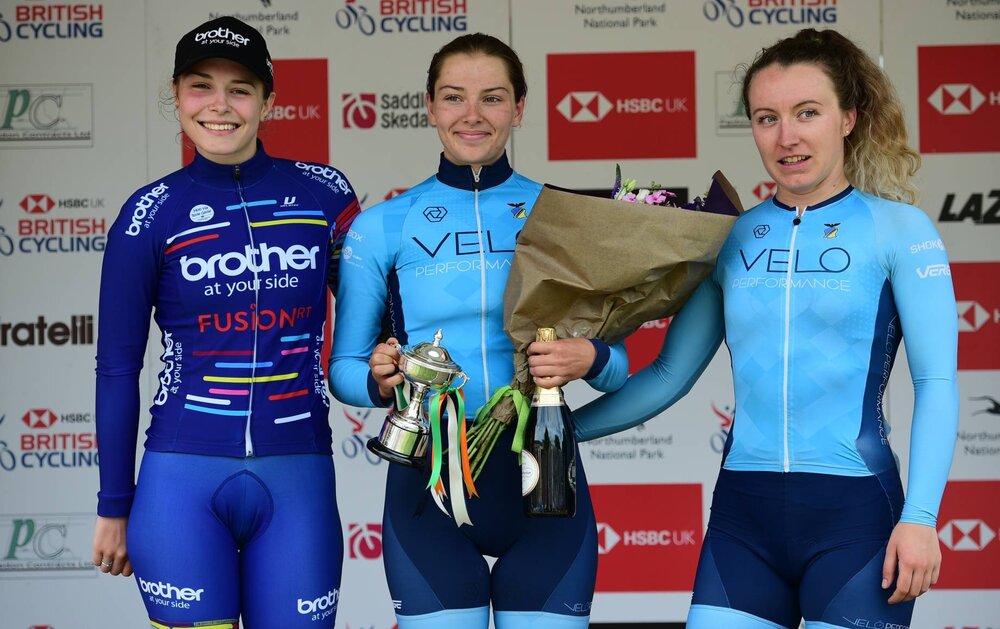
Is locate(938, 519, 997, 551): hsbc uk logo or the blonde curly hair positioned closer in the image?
the blonde curly hair

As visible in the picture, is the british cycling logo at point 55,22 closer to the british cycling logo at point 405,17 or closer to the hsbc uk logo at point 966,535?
the british cycling logo at point 405,17

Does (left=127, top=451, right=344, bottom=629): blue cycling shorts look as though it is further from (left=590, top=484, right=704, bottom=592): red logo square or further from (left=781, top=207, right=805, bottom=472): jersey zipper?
(left=590, top=484, right=704, bottom=592): red logo square

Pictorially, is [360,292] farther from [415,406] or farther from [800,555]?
[800,555]

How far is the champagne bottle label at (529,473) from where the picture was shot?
208 cm

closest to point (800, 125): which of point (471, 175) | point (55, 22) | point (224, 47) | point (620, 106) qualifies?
point (471, 175)

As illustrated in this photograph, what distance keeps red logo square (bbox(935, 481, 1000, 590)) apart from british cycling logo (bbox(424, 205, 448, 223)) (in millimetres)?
2648

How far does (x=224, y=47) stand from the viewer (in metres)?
2.24

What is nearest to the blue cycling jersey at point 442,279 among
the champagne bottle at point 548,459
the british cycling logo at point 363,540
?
the champagne bottle at point 548,459

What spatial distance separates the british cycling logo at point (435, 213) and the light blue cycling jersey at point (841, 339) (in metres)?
0.58

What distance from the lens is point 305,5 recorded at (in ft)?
14.0

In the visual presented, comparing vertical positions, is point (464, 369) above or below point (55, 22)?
below

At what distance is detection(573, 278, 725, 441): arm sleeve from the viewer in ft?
7.51

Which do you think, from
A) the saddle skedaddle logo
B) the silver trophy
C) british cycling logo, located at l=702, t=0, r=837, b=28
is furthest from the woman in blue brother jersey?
british cycling logo, located at l=702, t=0, r=837, b=28

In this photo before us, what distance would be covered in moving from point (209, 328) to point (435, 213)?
1.63 ft
